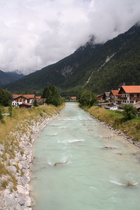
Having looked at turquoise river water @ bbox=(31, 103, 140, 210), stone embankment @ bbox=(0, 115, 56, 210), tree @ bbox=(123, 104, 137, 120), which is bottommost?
turquoise river water @ bbox=(31, 103, 140, 210)

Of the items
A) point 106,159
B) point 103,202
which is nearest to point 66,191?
point 103,202

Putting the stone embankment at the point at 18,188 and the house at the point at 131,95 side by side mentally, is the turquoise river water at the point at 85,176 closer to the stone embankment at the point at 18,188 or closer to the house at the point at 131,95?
the stone embankment at the point at 18,188

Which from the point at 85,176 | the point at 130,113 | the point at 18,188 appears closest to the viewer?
the point at 18,188

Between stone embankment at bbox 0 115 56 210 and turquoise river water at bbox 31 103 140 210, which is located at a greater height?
stone embankment at bbox 0 115 56 210

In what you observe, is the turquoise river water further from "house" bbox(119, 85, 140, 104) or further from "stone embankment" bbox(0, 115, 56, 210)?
"house" bbox(119, 85, 140, 104)

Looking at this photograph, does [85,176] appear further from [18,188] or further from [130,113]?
[130,113]

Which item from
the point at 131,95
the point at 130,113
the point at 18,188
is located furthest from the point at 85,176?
the point at 131,95

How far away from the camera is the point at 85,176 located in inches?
607

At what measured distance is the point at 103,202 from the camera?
11930 millimetres

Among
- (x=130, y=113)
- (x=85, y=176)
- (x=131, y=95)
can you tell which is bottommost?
(x=85, y=176)

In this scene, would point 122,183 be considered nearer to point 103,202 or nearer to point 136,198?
point 136,198

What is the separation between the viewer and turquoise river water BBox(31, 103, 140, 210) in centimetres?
1199

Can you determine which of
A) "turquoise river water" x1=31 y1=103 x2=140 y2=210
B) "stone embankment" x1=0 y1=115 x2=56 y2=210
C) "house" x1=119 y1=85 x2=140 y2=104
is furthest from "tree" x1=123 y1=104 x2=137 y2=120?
"house" x1=119 y1=85 x2=140 y2=104

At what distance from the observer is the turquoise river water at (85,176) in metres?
12.0
